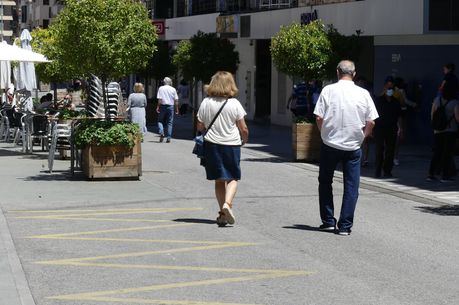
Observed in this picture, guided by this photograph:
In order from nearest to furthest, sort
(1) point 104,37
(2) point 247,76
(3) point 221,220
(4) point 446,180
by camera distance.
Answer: (3) point 221,220
(1) point 104,37
(4) point 446,180
(2) point 247,76

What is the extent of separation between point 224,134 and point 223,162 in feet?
0.98

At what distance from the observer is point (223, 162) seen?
472 inches

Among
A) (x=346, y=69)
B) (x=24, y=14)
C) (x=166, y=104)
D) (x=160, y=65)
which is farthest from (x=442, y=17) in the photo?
(x=24, y=14)

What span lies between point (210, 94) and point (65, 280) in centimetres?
372

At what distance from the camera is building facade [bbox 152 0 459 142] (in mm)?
25564

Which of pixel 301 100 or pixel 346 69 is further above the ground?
pixel 346 69

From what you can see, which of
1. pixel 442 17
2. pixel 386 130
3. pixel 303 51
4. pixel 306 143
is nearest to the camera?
pixel 386 130

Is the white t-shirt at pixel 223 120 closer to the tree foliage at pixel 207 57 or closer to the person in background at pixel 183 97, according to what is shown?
the tree foliage at pixel 207 57

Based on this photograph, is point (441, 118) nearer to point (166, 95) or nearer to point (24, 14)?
point (166, 95)

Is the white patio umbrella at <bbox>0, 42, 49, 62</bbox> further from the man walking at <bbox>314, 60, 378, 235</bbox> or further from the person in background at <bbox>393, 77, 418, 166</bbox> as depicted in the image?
the man walking at <bbox>314, 60, 378, 235</bbox>

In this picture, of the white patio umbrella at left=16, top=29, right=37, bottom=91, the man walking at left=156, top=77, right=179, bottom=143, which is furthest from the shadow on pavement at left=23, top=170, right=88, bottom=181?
the man walking at left=156, top=77, right=179, bottom=143

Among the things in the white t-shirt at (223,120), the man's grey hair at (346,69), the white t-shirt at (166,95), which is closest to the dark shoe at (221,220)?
the white t-shirt at (223,120)

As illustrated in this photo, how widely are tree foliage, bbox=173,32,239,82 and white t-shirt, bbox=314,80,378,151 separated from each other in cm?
2043

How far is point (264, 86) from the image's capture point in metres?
40.3
